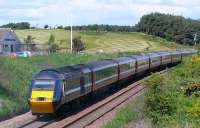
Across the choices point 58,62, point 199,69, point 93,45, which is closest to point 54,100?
point 199,69

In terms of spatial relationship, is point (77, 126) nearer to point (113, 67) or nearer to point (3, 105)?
point (3, 105)

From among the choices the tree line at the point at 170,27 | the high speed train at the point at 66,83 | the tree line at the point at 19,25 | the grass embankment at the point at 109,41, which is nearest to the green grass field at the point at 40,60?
the grass embankment at the point at 109,41

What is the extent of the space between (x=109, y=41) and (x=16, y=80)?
93.9 m

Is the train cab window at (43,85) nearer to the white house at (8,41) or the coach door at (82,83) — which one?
the coach door at (82,83)

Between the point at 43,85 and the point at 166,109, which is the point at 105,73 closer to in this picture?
the point at 43,85

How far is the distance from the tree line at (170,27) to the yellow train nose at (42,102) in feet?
358

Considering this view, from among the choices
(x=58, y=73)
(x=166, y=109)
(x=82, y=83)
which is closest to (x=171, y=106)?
(x=166, y=109)

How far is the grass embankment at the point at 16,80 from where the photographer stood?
35.5m

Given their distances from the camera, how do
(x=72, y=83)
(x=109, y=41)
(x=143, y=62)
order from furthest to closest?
(x=109, y=41)
(x=143, y=62)
(x=72, y=83)

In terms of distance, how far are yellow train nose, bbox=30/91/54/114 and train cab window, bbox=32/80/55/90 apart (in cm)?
27

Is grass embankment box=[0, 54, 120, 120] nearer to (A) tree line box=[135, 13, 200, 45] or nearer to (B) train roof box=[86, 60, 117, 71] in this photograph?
(B) train roof box=[86, 60, 117, 71]

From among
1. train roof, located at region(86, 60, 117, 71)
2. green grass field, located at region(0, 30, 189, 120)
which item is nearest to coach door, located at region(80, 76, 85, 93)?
train roof, located at region(86, 60, 117, 71)

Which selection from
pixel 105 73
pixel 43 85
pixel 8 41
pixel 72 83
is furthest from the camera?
pixel 8 41

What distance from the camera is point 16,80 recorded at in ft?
145
